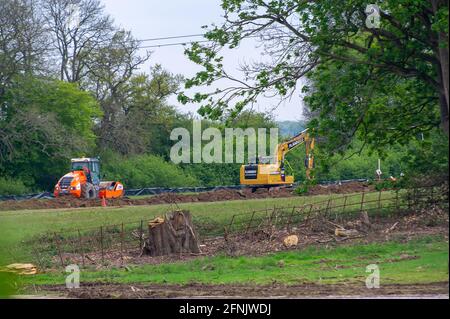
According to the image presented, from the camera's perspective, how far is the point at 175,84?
7544 cm

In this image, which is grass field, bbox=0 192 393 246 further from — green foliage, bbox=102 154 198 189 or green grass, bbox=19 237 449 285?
green foliage, bbox=102 154 198 189

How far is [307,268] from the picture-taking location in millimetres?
18703

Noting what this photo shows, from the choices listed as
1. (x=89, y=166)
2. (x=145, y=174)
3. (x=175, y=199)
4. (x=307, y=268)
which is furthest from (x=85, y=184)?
(x=307, y=268)

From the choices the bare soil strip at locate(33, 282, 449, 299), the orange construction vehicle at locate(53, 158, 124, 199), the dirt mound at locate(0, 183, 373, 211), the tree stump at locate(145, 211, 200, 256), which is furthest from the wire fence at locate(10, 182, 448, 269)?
the orange construction vehicle at locate(53, 158, 124, 199)

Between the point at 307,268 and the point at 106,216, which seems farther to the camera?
the point at 106,216

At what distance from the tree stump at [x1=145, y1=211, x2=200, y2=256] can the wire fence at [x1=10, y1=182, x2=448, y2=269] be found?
2.12 feet

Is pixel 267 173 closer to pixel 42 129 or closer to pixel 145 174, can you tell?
pixel 145 174

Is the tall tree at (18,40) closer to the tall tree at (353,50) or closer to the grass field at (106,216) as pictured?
the grass field at (106,216)

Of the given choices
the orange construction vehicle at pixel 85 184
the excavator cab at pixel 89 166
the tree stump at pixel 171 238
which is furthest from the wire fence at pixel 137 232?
the excavator cab at pixel 89 166

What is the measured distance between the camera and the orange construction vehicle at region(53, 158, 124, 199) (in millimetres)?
52094

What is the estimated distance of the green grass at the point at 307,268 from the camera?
661 inches

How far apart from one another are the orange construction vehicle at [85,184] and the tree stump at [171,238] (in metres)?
29.5

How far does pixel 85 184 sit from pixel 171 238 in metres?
30.6
